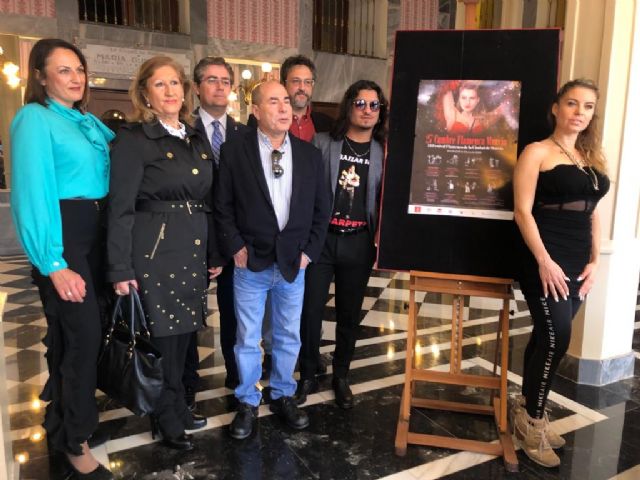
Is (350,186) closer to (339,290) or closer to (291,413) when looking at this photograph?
(339,290)

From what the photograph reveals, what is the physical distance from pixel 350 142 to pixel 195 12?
21.1 feet

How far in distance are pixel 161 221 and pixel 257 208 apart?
465 millimetres

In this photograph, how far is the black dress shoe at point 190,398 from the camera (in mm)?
2924

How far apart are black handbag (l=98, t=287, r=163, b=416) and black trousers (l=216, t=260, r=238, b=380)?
731 mm

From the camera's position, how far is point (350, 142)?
286 cm

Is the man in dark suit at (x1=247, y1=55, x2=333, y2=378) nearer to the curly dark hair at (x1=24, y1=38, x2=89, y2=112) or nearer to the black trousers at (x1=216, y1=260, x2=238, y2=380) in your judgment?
the black trousers at (x1=216, y1=260, x2=238, y2=380)

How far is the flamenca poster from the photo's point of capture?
2.63 metres

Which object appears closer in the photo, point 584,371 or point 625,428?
point 625,428

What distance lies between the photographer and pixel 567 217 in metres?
2.47

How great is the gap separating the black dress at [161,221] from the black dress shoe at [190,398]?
2.36 ft

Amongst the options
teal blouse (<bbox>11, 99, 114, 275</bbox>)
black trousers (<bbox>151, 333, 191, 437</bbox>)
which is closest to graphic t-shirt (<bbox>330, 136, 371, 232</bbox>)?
black trousers (<bbox>151, 333, 191, 437</bbox>)

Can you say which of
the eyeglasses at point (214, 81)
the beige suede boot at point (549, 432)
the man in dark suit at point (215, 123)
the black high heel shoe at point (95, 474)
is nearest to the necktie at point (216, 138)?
the man in dark suit at point (215, 123)

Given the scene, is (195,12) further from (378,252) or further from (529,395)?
(529,395)

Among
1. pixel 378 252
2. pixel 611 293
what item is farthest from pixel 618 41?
pixel 378 252
